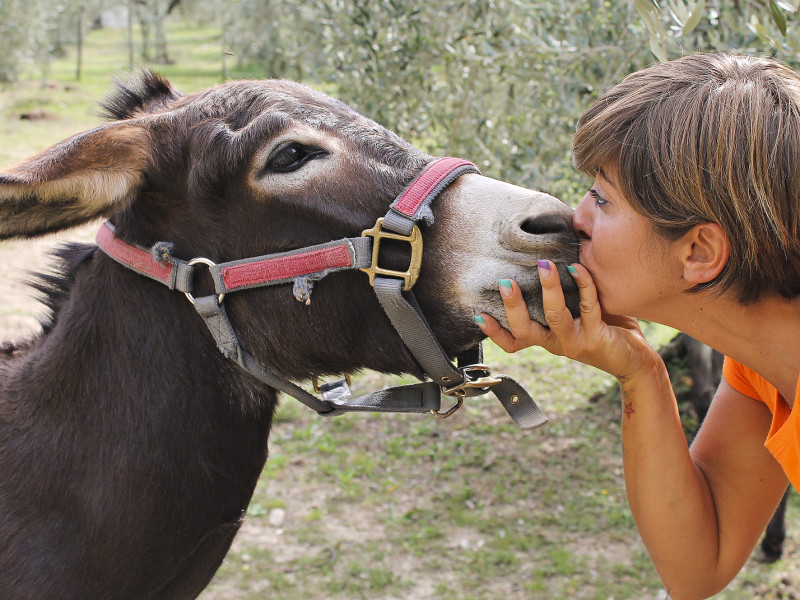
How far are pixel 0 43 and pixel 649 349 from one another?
70.4 ft

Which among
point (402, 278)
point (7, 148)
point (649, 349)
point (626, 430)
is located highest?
point (402, 278)

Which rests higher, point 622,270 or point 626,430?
point 622,270

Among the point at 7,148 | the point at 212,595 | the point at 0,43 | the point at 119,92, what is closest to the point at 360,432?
the point at 212,595

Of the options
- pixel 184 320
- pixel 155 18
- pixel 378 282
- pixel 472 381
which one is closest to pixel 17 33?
pixel 155 18

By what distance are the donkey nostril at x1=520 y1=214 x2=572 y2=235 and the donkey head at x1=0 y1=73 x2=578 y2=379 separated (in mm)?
33

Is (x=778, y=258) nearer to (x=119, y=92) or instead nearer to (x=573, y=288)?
(x=573, y=288)

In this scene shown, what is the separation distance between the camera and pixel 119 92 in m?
2.38

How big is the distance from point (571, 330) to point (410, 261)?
427mm

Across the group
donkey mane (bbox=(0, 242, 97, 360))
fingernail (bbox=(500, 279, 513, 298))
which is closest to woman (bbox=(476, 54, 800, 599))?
fingernail (bbox=(500, 279, 513, 298))

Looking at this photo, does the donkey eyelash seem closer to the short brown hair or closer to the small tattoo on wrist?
the short brown hair

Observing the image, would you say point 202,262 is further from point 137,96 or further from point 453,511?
point 453,511

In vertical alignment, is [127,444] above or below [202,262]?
below

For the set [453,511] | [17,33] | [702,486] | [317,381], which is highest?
[317,381]

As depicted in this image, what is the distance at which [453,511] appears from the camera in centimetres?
471
